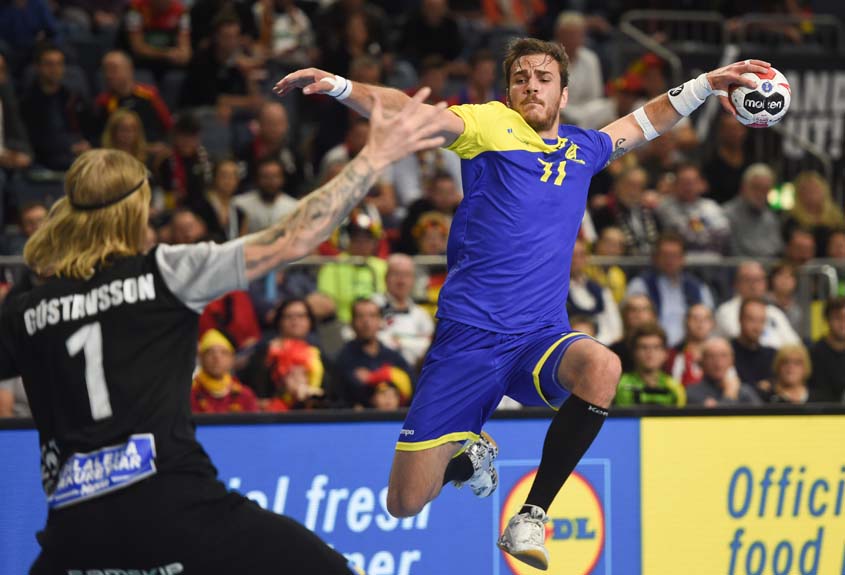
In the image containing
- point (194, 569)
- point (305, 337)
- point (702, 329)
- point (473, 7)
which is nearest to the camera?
point (194, 569)

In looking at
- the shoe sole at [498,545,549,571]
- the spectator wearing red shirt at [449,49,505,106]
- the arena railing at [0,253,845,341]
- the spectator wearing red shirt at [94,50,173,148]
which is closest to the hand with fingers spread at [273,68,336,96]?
the shoe sole at [498,545,549,571]

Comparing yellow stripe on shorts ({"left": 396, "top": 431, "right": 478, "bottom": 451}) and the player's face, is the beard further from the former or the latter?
yellow stripe on shorts ({"left": 396, "top": 431, "right": 478, "bottom": 451})

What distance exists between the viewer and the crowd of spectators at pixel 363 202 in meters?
9.78

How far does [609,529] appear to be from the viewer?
730 cm

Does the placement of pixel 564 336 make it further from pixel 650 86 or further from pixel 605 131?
pixel 650 86

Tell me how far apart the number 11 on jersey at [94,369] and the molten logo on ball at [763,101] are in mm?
3508

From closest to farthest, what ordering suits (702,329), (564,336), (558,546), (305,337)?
(564,336) → (558,546) → (305,337) → (702,329)

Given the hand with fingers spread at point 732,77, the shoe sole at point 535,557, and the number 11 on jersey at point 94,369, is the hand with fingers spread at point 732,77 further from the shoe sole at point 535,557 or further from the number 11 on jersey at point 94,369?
the number 11 on jersey at point 94,369

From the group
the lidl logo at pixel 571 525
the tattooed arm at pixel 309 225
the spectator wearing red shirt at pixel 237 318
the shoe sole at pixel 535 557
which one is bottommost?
the lidl logo at pixel 571 525

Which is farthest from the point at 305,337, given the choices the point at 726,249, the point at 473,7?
the point at 473,7

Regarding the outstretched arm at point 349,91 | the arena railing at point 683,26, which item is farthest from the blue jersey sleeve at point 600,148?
the arena railing at point 683,26

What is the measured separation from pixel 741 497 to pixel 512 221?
7.74 feet

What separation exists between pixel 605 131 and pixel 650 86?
763cm

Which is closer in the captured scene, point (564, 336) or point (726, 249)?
point (564, 336)
